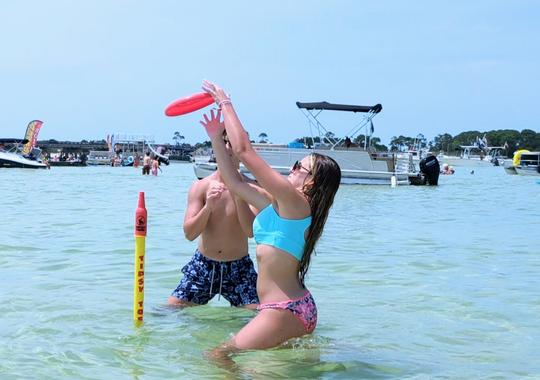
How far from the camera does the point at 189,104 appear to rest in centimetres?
493

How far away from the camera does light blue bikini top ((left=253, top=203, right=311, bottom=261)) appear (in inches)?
168

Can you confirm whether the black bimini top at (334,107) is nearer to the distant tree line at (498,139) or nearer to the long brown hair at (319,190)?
the long brown hair at (319,190)

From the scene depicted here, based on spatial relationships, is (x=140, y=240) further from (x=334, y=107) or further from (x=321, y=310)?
(x=334, y=107)

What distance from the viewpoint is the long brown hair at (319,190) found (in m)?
4.29

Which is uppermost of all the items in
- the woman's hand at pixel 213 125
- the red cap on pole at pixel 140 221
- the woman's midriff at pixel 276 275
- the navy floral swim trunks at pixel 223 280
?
the woman's hand at pixel 213 125

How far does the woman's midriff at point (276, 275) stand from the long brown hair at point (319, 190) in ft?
0.35

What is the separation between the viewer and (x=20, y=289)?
8062 millimetres

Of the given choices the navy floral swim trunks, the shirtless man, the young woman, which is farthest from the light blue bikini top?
the navy floral swim trunks

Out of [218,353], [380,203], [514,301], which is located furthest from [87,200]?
[218,353]

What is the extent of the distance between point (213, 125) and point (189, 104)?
318 mm

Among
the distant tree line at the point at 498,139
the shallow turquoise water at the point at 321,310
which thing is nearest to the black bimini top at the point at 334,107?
the shallow turquoise water at the point at 321,310

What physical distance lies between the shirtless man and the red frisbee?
3.13 ft

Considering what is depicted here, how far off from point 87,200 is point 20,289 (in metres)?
16.0

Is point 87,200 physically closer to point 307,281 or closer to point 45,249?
point 45,249
